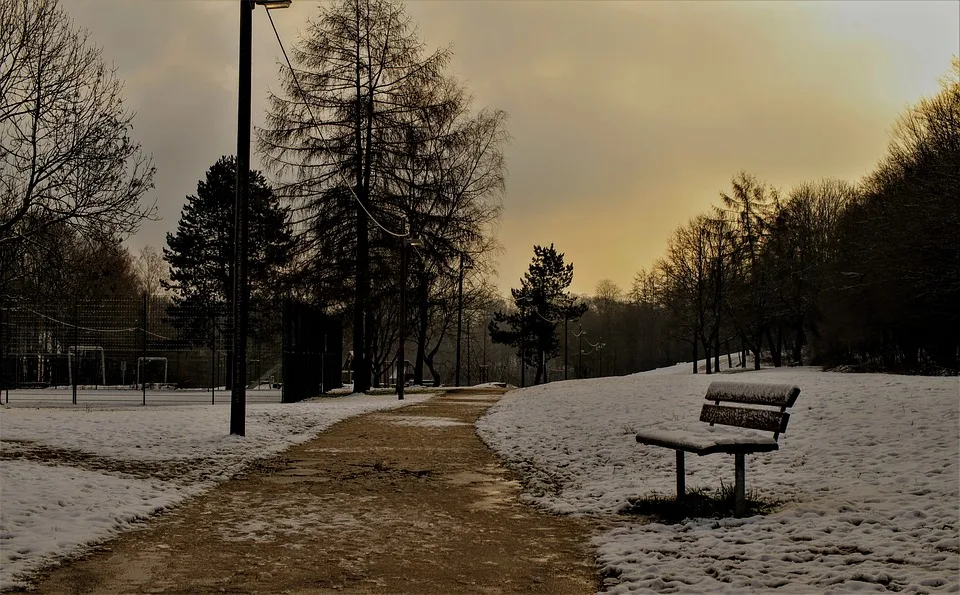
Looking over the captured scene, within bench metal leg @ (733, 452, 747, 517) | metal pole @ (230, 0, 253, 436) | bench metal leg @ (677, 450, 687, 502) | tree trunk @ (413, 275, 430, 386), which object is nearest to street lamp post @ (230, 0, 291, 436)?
metal pole @ (230, 0, 253, 436)

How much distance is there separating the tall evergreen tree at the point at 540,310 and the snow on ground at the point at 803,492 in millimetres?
49892

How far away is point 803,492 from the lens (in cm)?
718

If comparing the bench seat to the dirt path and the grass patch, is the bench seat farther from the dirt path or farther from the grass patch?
the dirt path

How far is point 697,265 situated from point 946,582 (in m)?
48.8

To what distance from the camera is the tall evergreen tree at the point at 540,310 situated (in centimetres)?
6375

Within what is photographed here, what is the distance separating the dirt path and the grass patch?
68cm

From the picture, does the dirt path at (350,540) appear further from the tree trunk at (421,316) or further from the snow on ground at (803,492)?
the tree trunk at (421,316)

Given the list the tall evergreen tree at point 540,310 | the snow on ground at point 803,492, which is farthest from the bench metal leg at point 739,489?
the tall evergreen tree at point 540,310

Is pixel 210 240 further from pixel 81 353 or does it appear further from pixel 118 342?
pixel 118 342

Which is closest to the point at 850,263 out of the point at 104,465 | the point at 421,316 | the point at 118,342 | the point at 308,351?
the point at 421,316

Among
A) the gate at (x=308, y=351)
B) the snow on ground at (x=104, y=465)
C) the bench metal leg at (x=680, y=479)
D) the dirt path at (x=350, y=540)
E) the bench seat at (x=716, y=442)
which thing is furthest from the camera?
the gate at (x=308, y=351)

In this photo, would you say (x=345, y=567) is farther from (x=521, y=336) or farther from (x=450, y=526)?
(x=521, y=336)

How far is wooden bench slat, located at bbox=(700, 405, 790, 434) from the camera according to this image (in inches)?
282

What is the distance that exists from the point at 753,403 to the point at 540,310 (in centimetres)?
5755
